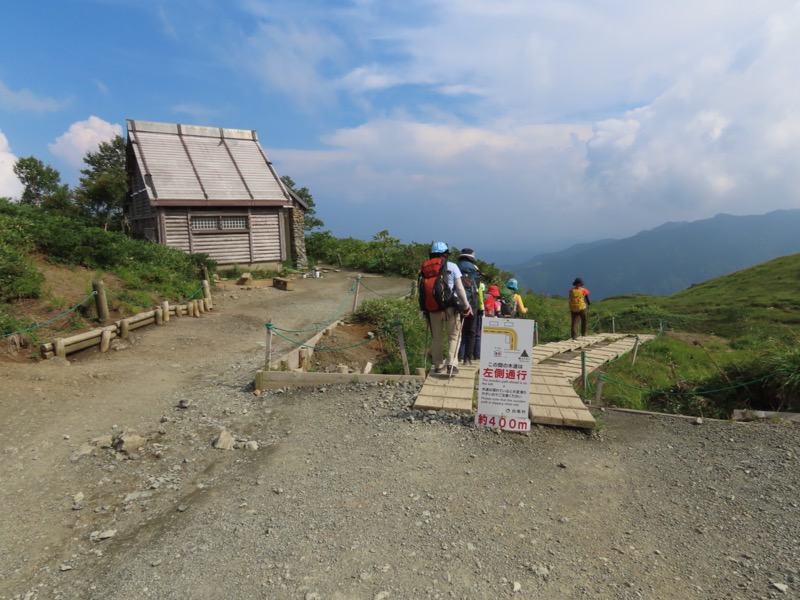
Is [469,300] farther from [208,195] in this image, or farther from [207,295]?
[208,195]

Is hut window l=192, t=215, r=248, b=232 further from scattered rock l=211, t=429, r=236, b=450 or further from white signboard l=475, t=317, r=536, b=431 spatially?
white signboard l=475, t=317, r=536, b=431

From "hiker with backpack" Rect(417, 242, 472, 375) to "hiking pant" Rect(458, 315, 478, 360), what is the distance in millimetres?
905

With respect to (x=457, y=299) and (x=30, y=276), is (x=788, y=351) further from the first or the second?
(x=30, y=276)

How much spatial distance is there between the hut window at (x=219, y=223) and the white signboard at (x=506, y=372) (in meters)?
17.9

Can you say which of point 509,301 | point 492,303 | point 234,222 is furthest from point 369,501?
point 234,222

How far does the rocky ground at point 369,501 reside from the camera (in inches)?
139

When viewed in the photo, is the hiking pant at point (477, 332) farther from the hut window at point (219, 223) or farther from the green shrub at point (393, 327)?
the hut window at point (219, 223)

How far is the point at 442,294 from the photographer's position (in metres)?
6.95

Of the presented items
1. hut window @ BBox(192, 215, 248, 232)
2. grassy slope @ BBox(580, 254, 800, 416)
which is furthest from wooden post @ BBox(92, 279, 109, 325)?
grassy slope @ BBox(580, 254, 800, 416)

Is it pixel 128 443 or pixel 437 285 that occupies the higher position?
pixel 437 285

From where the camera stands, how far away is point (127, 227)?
2548 centimetres

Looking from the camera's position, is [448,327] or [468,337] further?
[468,337]

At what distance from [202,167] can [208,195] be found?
207cm

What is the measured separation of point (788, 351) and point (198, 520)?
8.80 m
